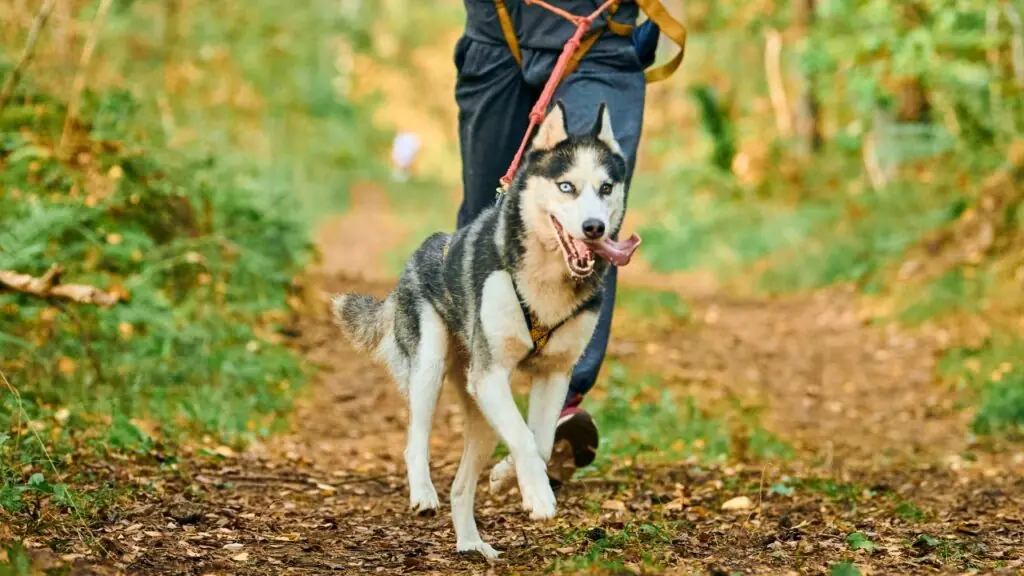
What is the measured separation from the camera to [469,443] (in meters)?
4.06

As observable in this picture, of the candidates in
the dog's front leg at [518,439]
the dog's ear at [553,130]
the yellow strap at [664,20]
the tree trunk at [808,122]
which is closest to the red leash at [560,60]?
the yellow strap at [664,20]

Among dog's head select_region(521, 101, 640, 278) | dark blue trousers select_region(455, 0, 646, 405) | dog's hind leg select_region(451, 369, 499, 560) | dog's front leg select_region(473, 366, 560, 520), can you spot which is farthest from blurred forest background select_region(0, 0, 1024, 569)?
dog's head select_region(521, 101, 640, 278)

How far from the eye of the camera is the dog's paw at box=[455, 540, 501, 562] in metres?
3.95

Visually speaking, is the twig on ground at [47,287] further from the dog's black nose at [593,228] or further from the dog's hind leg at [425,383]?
the dog's black nose at [593,228]

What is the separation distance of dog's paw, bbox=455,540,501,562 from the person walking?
72 centimetres

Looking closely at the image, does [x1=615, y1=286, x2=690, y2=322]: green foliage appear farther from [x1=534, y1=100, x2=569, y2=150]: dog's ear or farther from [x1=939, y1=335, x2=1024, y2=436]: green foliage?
[x1=534, y1=100, x2=569, y2=150]: dog's ear

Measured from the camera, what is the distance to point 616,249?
3.60 meters

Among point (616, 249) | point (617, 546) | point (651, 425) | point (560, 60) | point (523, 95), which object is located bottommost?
point (651, 425)

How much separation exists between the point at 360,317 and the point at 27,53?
10.3 feet

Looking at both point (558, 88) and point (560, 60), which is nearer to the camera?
point (560, 60)

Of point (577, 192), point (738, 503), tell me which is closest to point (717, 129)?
point (738, 503)

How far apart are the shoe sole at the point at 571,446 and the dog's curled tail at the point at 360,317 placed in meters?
0.83

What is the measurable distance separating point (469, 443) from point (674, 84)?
22222 mm

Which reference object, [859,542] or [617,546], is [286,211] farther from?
[859,542]
